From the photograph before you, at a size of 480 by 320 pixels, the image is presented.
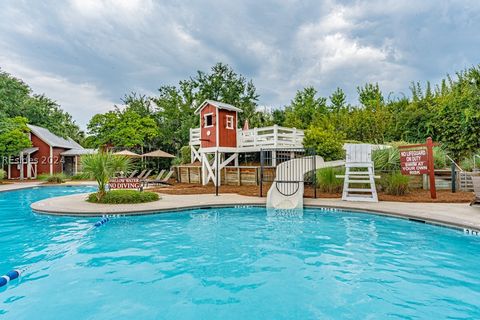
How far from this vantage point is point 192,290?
155 inches

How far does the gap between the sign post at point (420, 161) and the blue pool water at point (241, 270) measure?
3.23m

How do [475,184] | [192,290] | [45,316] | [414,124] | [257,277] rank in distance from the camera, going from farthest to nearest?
[414,124], [475,184], [257,277], [192,290], [45,316]

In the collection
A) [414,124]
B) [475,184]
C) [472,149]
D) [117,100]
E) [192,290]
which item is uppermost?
[117,100]

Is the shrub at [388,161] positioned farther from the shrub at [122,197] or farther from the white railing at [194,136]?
the white railing at [194,136]

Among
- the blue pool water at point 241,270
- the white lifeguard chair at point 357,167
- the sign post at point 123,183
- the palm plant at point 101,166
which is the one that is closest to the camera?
the blue pool water at point 241,270

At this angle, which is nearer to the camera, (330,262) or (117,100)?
(330,262)

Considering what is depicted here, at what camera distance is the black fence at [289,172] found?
10.8 metres

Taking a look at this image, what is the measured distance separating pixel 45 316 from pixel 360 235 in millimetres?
6099

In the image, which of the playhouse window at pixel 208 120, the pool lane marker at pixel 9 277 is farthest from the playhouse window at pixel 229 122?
the pool lane marker at pixel 9 277

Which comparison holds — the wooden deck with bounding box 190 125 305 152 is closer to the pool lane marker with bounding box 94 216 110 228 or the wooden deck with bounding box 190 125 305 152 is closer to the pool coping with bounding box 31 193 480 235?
the pool coping with bounding box 31 193 480 235

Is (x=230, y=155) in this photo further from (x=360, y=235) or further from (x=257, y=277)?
(x=257, y=277)

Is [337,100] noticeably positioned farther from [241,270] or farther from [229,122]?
[241,270]

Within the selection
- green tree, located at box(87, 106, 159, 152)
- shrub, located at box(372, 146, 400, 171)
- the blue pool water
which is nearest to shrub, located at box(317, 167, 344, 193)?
shrub, located at box(372, 146, 400, 171)

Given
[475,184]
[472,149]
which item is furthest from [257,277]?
[472,149]
